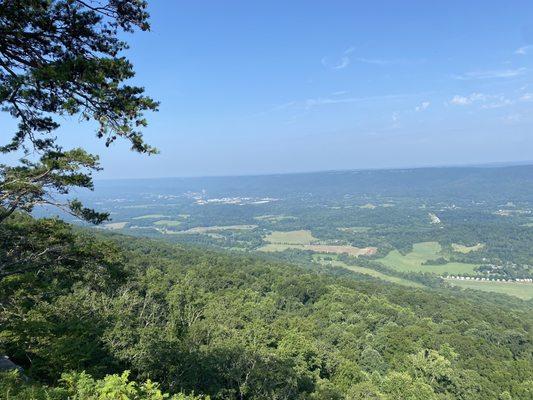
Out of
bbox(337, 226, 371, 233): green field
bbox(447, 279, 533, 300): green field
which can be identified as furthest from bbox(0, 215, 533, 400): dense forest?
bbox(337, 226, 371, 233): green field

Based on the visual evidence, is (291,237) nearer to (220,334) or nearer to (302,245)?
(302,245)

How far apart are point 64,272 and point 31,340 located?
207 inches

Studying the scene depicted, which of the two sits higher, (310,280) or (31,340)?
(31,340)

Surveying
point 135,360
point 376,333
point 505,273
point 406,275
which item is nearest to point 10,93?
point 135,360

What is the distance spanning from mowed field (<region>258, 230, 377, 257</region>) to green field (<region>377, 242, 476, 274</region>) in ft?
31.7

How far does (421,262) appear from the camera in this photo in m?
124

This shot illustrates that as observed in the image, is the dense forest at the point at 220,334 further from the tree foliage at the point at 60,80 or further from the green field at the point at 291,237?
the green field at the point at 291,237

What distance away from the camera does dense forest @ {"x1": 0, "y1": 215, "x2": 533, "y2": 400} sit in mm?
10383

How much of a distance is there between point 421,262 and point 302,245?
4642 centimetres

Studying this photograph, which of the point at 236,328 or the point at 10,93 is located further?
the point at 236,328

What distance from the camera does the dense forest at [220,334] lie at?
10.4 metres

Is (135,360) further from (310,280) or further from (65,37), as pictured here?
(310,280)

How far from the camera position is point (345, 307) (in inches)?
2058

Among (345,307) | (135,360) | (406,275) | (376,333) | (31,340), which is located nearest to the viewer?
(31,340)
